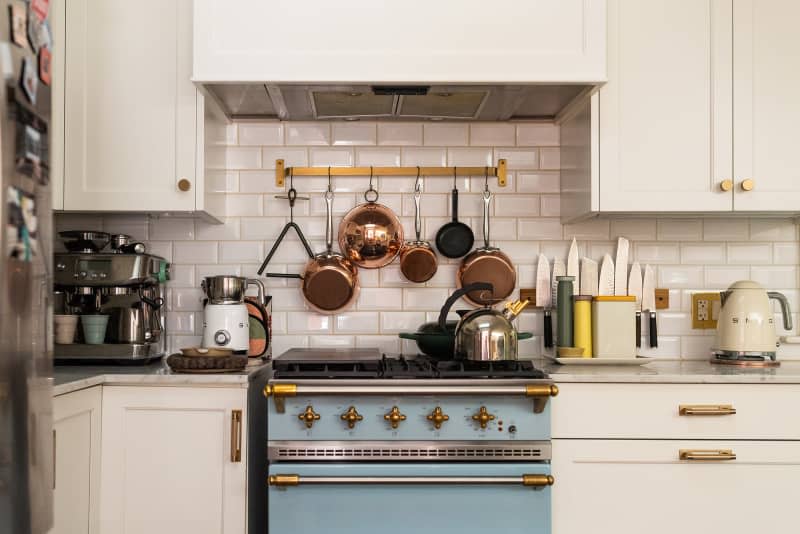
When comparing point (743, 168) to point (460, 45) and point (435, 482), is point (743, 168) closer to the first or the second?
point (460, 45)

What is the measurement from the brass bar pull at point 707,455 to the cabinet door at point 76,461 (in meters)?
1.73

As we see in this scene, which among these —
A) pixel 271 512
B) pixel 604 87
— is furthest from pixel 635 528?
pixel 604 87

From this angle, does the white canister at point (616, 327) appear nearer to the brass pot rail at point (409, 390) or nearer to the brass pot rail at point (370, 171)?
the brass pot rail at point (409, 390)

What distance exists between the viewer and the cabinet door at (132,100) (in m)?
Answer: 2.29

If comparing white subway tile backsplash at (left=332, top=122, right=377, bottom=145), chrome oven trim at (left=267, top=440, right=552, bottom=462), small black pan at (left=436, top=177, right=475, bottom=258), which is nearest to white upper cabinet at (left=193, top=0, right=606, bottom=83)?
white subway tile backsplash at (left=332, top=122, right=377, bottom=145)

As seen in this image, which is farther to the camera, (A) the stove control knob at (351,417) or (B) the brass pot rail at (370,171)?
(B) the brass pot rail at (370,171)

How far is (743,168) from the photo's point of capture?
7.56 ft

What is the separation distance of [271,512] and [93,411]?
0.60 m

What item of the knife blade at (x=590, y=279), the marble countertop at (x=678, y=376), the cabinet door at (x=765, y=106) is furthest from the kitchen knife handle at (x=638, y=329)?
the cabinet door at (x=765, y=106)

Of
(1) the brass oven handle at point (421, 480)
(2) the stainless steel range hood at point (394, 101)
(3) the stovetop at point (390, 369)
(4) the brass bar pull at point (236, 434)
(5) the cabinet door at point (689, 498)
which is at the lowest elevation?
(5) the cabinet door at point (689, 498)

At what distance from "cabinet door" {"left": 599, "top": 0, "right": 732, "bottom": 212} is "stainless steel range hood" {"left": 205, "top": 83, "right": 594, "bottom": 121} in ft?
0.83

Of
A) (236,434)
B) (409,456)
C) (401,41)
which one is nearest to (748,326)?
(409,456)

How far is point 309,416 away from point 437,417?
0.37 m

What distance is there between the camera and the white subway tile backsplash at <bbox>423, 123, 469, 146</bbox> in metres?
2.67
